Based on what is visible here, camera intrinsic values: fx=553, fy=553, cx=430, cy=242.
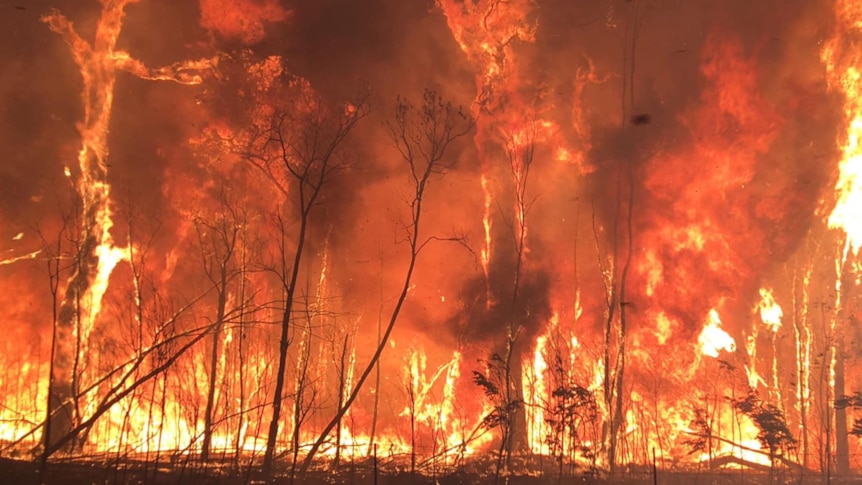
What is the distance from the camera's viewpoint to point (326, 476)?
1212 centimetres

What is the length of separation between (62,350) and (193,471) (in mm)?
4977

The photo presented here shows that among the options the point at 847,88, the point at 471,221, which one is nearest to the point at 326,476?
the point at 471,221

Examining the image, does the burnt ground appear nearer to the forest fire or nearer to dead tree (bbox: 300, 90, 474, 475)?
the forest fire

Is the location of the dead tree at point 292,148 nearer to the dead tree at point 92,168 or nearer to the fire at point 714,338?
the dead tree at point 92,168

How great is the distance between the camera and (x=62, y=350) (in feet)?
42.7

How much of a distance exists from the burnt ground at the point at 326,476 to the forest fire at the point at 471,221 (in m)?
0.43

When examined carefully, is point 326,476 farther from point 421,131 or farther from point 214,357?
point 421,131

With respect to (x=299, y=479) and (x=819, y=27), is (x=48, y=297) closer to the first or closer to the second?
(x=299, y=479)

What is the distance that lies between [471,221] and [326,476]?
772cm

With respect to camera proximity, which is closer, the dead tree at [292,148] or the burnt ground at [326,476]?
the burnt ground at [326,476]

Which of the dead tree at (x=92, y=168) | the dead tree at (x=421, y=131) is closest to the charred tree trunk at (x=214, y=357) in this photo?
the dead tree at (x=92, y=168)

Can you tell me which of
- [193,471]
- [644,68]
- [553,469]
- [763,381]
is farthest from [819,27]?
[193,471]

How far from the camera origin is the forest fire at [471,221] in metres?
13.7

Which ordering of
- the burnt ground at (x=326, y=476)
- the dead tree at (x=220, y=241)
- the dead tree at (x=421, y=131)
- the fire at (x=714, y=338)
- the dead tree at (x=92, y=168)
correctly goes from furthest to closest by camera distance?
the fire at (x=714, y=338) → the dead tree at (x=421, y=131) → the dead tree at (x=220, y=241) → the dead tree at (x=92, y=168) → the burnt ground at (x=326, y=476)
